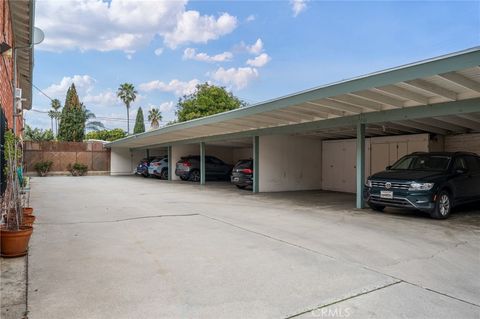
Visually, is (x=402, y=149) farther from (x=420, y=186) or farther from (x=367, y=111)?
(x=420, y=186)

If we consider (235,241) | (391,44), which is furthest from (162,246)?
(391,44)

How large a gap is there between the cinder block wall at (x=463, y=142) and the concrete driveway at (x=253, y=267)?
16.6 ft

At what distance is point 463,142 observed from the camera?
40.6ft

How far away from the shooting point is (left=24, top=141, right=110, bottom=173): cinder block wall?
25641 mm

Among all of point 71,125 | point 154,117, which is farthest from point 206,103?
point 154,117

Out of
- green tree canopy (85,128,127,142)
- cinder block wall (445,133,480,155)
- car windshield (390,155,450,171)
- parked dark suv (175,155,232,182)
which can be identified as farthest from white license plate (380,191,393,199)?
green tree canopy (85,128,127,142)

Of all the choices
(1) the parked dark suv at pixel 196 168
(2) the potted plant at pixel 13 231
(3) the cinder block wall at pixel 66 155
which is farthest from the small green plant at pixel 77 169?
A: (2) the potted plant at pixel 13 231

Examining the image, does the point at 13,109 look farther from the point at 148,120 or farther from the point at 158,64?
the point at 148,120

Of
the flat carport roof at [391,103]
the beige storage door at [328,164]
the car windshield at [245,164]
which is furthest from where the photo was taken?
the beige storage door at [328,164]

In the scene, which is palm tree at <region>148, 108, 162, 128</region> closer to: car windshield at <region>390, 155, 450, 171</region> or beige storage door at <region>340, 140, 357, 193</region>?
beige storage door at <region>340, 140, 357, 193</region>

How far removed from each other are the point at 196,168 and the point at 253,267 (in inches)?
633

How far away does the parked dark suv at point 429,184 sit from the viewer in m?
7.79

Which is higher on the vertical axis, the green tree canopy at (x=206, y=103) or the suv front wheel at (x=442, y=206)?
the green tree canopy at (x=206, y=103)

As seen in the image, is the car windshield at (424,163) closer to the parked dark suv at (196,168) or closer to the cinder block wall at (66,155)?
the parked dark suv at (196,168)
